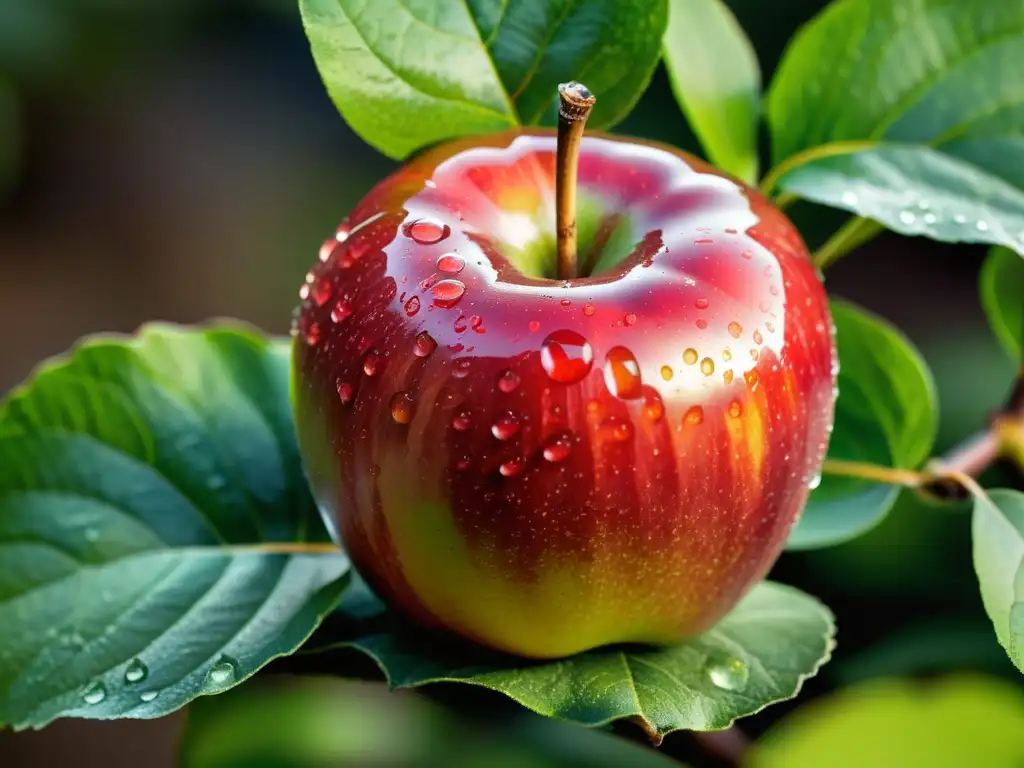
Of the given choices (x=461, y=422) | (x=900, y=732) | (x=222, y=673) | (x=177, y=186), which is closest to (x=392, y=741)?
(x=900, y=732)

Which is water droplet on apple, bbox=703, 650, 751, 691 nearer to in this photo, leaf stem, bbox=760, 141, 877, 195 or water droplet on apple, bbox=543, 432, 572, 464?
water droplet on apple, bbox=543, 432, 572, 464

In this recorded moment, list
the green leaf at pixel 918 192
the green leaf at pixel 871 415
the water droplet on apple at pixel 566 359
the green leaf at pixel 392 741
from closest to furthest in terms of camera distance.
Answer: the water droplet on apple at pixel 566 359 < the green leaf at pixel 918 192 < the green leaf at pixel 871 415 < the green leaf at pixel 392 741

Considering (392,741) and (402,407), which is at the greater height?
(402,407)

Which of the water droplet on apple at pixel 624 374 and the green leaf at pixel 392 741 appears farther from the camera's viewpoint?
the green leaf at pixel 392 741

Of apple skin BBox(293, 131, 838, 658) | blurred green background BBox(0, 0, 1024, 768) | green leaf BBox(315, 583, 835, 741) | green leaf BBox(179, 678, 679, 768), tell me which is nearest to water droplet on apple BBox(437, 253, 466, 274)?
apple skin BBox(293, 131, 838, 658)

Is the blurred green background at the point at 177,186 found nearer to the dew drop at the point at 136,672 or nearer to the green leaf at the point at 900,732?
the green leaf at the point at 900,732

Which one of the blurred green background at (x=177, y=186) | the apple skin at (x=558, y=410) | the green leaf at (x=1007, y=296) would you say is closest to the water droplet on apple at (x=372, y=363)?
the apple skin at (x=558, y=410)

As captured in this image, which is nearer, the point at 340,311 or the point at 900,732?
the point at 340,311

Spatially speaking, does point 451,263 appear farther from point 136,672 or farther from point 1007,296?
point 1007,296
